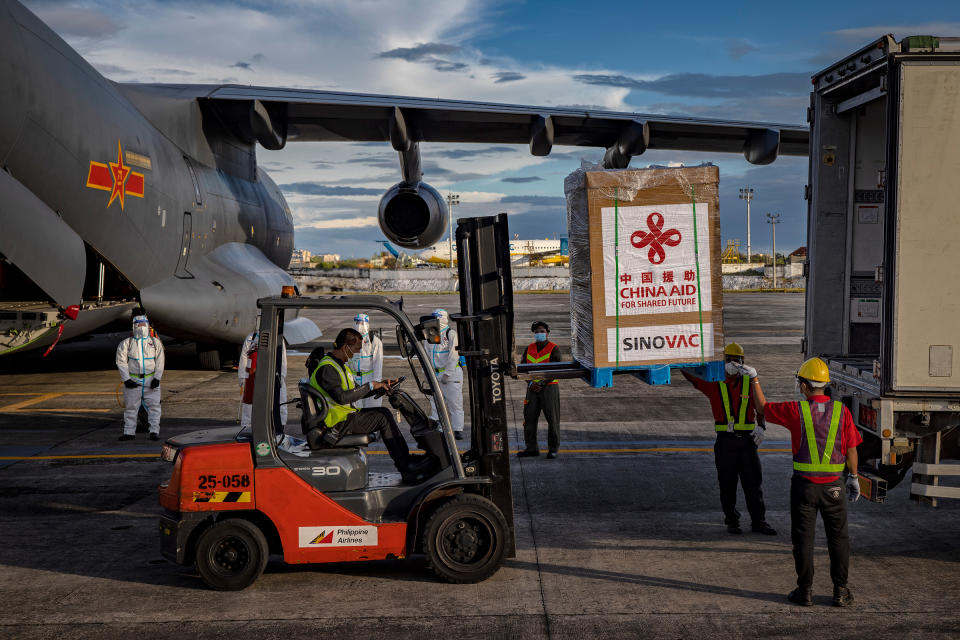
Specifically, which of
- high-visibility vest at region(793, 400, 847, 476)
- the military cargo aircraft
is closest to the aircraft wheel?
the military cargo aircraft

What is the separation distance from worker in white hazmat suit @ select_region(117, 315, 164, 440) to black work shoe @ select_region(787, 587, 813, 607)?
8.66 m

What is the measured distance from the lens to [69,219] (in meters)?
11.8

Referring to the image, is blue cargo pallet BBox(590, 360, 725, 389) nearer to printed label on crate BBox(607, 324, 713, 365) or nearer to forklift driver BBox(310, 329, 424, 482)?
printed label on crate BBox(607, 324, 713, 365)

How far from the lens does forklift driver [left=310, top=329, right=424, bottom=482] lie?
626 cm

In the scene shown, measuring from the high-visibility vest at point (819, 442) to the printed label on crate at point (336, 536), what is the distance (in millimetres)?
3086

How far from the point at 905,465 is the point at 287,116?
45.3 ft

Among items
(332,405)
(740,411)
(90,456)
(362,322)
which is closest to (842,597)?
(740,411)

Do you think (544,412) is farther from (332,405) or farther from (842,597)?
(842,597)

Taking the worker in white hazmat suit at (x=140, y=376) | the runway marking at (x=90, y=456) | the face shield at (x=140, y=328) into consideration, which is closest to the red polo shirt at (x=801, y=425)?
the runway marking at (x=90, y=456)

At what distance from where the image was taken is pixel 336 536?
6.08m

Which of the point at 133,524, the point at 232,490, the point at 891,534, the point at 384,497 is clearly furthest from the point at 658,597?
the point at 133,524

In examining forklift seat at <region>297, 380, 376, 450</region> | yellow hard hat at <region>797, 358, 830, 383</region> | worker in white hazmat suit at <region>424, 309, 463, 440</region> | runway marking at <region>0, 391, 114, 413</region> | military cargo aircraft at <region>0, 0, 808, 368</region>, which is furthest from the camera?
runway marking at <region>0, 391, 114, 413</region>

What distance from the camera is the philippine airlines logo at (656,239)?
21.1 feet

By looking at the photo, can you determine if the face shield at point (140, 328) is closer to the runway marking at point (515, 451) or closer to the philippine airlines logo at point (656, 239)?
the runway marking at point (515, 451)
